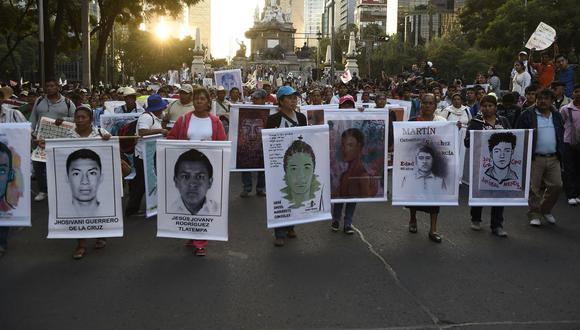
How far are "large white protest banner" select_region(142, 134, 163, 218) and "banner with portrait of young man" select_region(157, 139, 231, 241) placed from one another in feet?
2.80

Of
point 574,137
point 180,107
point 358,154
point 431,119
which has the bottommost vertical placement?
point 358,154

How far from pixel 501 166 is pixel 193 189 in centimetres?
385

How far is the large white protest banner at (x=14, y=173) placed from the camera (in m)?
7.45

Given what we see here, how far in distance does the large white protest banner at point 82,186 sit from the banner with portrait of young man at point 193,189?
1.70ft

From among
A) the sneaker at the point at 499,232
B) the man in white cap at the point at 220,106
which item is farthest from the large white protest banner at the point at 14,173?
the man in white cap at the point at 220,106

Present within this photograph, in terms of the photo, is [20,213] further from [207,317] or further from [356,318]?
[356,318]

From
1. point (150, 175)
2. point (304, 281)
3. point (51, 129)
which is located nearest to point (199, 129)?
point (150, 175)

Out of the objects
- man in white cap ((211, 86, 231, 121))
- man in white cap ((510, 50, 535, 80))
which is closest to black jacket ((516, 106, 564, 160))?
man in white cap ((211, 86, 231, 121))

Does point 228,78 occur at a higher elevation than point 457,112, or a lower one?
higher

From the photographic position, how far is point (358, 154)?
8.26m

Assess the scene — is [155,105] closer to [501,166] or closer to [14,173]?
[14,173]

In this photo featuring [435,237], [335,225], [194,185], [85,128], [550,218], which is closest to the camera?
[194,185]

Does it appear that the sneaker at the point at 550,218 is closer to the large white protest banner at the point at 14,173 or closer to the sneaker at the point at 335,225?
the sneaker at the point at 335,225

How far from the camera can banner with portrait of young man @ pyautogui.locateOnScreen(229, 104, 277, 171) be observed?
10820mm
